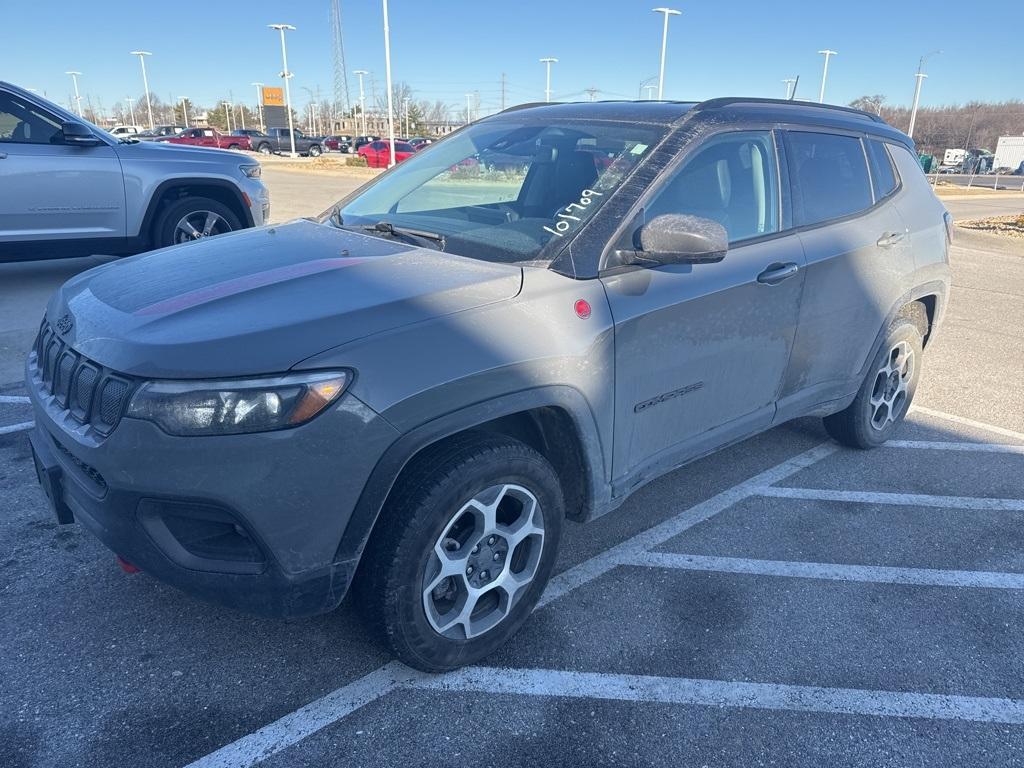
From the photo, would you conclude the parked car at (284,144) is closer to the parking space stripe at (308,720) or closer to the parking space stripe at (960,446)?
the parking space stripe at (960,446)

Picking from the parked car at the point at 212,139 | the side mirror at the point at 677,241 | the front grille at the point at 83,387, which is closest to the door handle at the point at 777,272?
the side mirror at the point at 677,241

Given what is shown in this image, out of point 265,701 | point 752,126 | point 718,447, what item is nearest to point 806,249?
point 752,126

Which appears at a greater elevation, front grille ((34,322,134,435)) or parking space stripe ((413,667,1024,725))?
front grille ((34,322,134,435))

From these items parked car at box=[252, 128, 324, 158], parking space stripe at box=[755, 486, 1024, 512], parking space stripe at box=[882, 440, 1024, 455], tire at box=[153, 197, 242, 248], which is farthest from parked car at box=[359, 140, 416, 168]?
parking space stripe at box=[755, 486, 1024, 512]

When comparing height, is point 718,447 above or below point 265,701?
above

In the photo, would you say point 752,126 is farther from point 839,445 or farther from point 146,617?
point 146,617

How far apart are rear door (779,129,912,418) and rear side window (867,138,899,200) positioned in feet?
0.11

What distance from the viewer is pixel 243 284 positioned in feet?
8.20

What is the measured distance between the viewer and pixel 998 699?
2523mm

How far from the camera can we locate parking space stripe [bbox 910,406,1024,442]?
4.89 m

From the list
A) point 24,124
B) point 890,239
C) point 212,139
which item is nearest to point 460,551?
point 890,239

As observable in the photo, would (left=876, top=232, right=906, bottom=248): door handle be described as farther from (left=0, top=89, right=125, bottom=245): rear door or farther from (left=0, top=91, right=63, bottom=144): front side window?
(left=0, top=91, right=63, bottom=144): front side window

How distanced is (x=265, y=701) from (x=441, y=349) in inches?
49.8

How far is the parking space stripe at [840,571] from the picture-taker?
321cm
